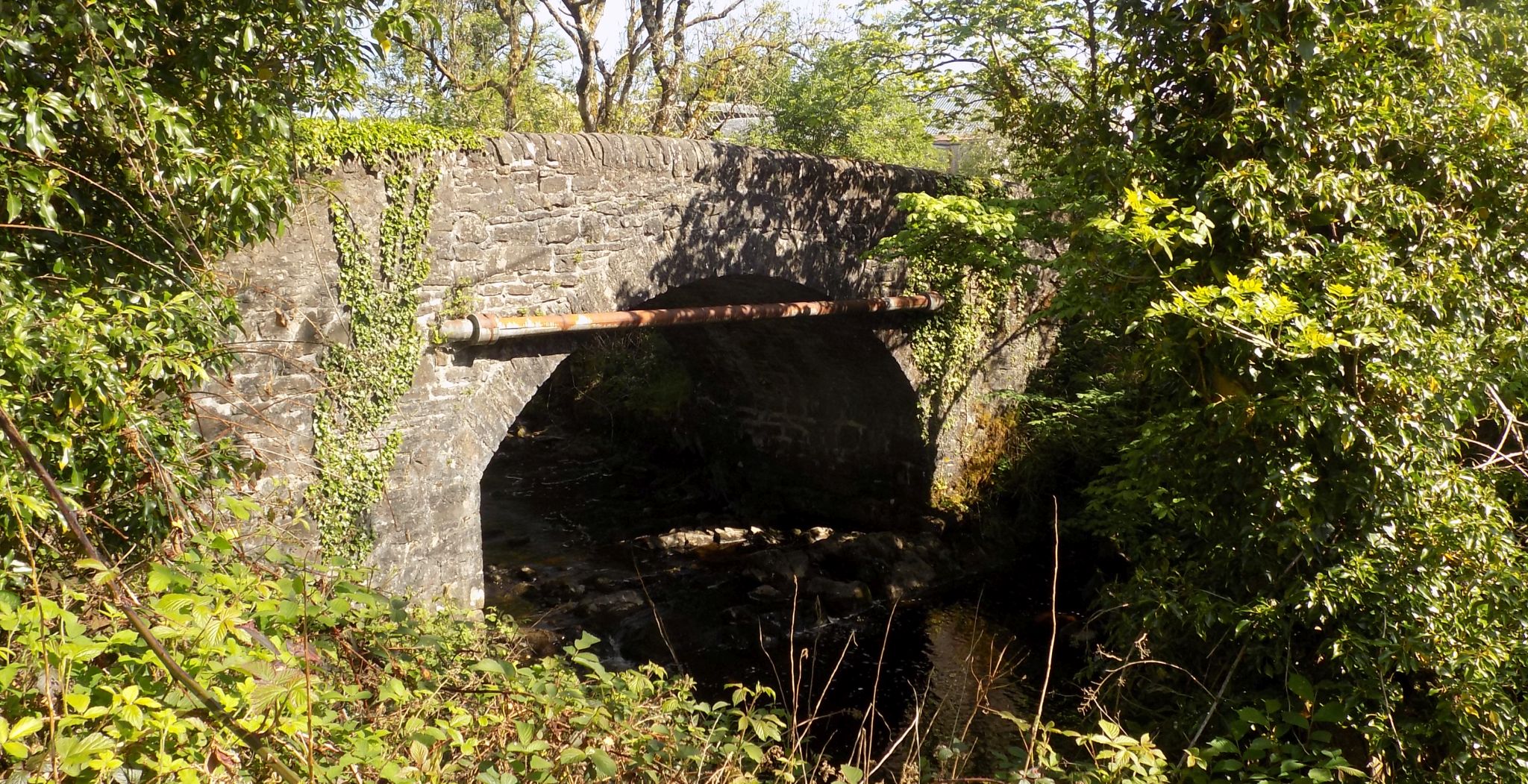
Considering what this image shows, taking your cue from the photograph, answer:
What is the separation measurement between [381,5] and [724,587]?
17.9 feet

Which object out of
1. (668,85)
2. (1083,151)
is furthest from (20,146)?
(668,85)

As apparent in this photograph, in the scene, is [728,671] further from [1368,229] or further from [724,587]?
[1368,229]

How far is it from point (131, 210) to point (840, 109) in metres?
9.43

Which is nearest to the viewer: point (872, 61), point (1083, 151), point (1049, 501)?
point (1083, 151)

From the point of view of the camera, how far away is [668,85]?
36.7 ft

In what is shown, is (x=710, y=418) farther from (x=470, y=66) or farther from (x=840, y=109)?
(x=470, y=66)

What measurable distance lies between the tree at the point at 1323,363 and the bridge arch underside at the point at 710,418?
334cm

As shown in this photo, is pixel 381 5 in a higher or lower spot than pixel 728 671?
higher

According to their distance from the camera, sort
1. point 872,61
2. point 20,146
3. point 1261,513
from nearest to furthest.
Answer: point 20,146
point 1261,513
point 872,61

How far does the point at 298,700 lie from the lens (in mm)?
1982

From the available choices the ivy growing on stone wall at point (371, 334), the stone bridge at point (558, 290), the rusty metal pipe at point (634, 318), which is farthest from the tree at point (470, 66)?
the ivy growing on stone wall at point (371, 334)

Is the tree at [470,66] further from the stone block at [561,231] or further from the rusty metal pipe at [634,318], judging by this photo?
the stone block at [561,231]

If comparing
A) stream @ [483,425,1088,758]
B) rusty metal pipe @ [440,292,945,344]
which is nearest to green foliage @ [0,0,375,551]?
rusty metal pipe @ [440,292,945,344]

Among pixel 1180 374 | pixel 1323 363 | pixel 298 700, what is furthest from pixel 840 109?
pixel 298 700
